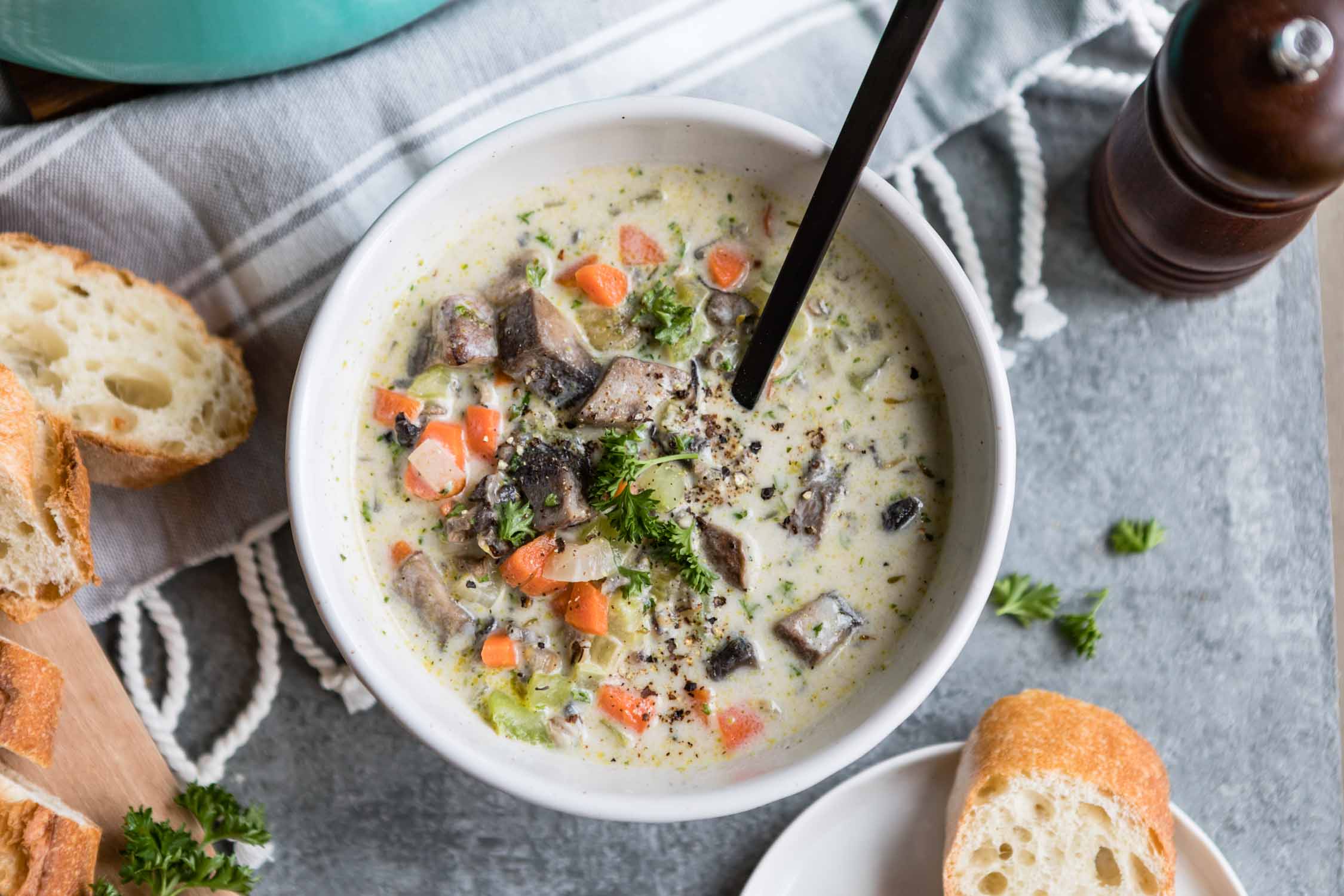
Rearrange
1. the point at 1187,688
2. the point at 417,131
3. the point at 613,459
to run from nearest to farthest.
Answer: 1. the point at 613,459
2. the point at 417,131
3. the point at 1187,688

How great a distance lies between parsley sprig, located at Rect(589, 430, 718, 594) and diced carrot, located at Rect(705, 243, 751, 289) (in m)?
0.35

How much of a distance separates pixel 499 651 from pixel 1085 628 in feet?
4.58

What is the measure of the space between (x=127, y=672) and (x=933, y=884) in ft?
6.39

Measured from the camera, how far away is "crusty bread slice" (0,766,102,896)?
93.7 inches

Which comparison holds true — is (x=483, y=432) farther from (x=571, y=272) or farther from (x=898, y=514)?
(x=898, y=514)

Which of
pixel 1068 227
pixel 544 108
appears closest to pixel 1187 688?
pixel 1068 227

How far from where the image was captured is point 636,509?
220cm

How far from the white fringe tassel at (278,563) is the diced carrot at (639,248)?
77 centimetres

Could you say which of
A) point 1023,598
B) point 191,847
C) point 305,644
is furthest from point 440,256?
point 1023,598

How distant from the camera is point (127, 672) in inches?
109

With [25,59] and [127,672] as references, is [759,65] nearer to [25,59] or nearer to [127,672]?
[25,59]

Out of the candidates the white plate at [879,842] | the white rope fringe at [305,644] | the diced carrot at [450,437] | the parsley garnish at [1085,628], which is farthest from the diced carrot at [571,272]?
A: the parsley garnish at [1085,628]

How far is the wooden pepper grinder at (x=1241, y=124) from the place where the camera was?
2.22 meters

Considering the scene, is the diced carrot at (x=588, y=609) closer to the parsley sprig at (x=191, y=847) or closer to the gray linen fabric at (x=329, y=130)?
the gray linen fabric at (x=329, y=130)
